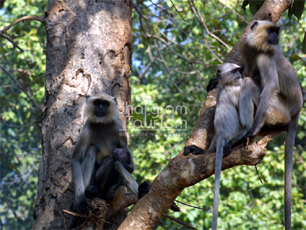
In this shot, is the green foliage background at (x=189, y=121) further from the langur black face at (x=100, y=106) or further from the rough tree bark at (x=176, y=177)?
the rough tree bark at (x=176, y=177)

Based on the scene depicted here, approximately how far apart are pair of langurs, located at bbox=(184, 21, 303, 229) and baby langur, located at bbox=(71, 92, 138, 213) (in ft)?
2.78

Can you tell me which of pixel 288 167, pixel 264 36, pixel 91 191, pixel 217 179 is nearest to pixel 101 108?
pixel 91 191

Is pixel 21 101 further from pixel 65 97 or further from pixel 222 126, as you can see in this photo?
pixel 222 126

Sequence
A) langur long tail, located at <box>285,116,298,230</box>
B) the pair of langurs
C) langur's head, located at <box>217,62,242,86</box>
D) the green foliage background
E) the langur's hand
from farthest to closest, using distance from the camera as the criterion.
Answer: the green foliage background
langur's head, located at <box>217,62,242,86</box>
the pair of langurs
the langur's hand
langur long tail, located at <box>285,116,298,230</box>

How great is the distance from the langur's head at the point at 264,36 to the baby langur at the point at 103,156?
144 cm

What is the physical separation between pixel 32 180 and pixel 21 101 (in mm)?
3208

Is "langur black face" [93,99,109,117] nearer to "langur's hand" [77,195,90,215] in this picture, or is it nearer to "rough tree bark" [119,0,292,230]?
"langur's hand" [77,195,90,215]

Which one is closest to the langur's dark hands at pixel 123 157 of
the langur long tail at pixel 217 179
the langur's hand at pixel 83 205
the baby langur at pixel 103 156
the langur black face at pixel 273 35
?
the baby langur at pixel 103 156

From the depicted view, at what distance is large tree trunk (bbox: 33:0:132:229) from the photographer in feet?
9.99

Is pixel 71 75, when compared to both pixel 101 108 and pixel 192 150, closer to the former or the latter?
pixel 101 108

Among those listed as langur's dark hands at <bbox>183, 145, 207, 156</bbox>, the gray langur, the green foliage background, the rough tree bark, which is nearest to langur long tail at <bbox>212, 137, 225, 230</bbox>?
the rough tree bark

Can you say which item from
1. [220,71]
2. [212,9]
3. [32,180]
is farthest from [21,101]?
[220,71]

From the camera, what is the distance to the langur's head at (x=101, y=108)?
10.7 ft

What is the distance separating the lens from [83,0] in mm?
3461
